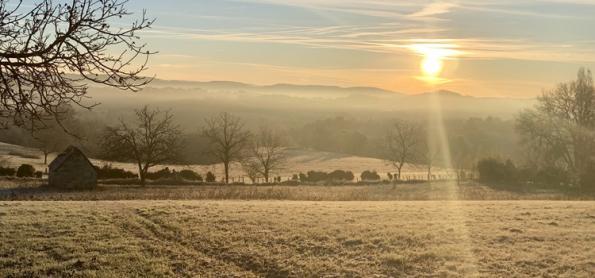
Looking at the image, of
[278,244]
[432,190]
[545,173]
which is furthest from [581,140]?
[278,244]

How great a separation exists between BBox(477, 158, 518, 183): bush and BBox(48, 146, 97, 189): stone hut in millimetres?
47918

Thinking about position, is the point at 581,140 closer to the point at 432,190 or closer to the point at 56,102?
the point at 432,190

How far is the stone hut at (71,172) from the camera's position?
54469 millimetres

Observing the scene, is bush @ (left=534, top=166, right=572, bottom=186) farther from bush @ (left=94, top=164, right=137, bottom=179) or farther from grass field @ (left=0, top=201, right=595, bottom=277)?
bush @ (left=94, top=164, right=137, bottom=179)

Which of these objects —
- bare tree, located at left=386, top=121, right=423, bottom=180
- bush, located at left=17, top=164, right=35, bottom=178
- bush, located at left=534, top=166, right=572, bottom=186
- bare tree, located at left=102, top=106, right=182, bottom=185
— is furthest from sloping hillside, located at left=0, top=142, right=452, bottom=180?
bush, located at left=534, top=166, right=572, bottom=186

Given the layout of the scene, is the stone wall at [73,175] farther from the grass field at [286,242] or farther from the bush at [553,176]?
the bush at [553,176]

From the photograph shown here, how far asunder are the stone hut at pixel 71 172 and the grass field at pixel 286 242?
29635mm

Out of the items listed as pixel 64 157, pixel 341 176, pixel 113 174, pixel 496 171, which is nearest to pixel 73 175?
pixel 64 157

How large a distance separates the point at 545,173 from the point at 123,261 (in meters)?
60.3

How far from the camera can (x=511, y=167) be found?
69.0 m

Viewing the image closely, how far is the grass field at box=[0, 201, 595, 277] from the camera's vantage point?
16406 millimetres

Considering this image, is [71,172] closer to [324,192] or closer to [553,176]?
[324,192]

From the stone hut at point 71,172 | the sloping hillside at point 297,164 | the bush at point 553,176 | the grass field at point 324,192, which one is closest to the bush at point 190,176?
the grass field at point 324,192

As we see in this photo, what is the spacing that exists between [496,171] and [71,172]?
50683mm
